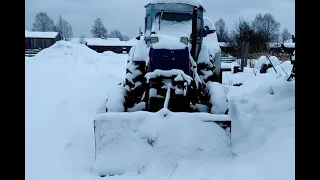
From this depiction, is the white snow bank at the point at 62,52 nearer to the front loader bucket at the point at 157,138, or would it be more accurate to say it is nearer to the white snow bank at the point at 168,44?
the white snow bank at the point at 168,44

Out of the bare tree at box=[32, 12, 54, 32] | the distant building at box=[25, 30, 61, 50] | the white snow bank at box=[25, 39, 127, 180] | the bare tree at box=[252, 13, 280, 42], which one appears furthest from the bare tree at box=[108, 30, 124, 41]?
the white snow bank at box=[25, 39, 127, 180]

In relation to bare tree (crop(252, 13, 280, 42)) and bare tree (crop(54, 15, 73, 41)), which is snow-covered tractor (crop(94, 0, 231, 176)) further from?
bare tree (crop(54, 15, 73, 41))

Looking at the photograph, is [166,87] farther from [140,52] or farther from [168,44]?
[140,52]

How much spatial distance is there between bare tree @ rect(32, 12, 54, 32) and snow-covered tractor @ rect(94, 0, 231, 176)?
176 feet

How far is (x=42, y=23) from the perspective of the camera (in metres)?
56.1

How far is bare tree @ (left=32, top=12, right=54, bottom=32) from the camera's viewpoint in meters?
55.2

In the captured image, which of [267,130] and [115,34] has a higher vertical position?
[115,34]

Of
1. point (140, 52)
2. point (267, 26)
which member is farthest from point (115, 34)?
point (140, 52)

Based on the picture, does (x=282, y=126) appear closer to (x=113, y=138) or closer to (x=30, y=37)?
(x=113, y=138)

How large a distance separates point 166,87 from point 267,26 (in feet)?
80.9

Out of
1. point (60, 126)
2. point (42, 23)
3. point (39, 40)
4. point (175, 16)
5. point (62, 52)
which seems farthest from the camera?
point (42, 23)

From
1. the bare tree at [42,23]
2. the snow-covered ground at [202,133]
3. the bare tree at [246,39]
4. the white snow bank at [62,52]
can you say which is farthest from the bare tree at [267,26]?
the bare tree at [42,23]

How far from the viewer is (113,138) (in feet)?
13.5

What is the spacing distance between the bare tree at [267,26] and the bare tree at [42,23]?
1535 inches
